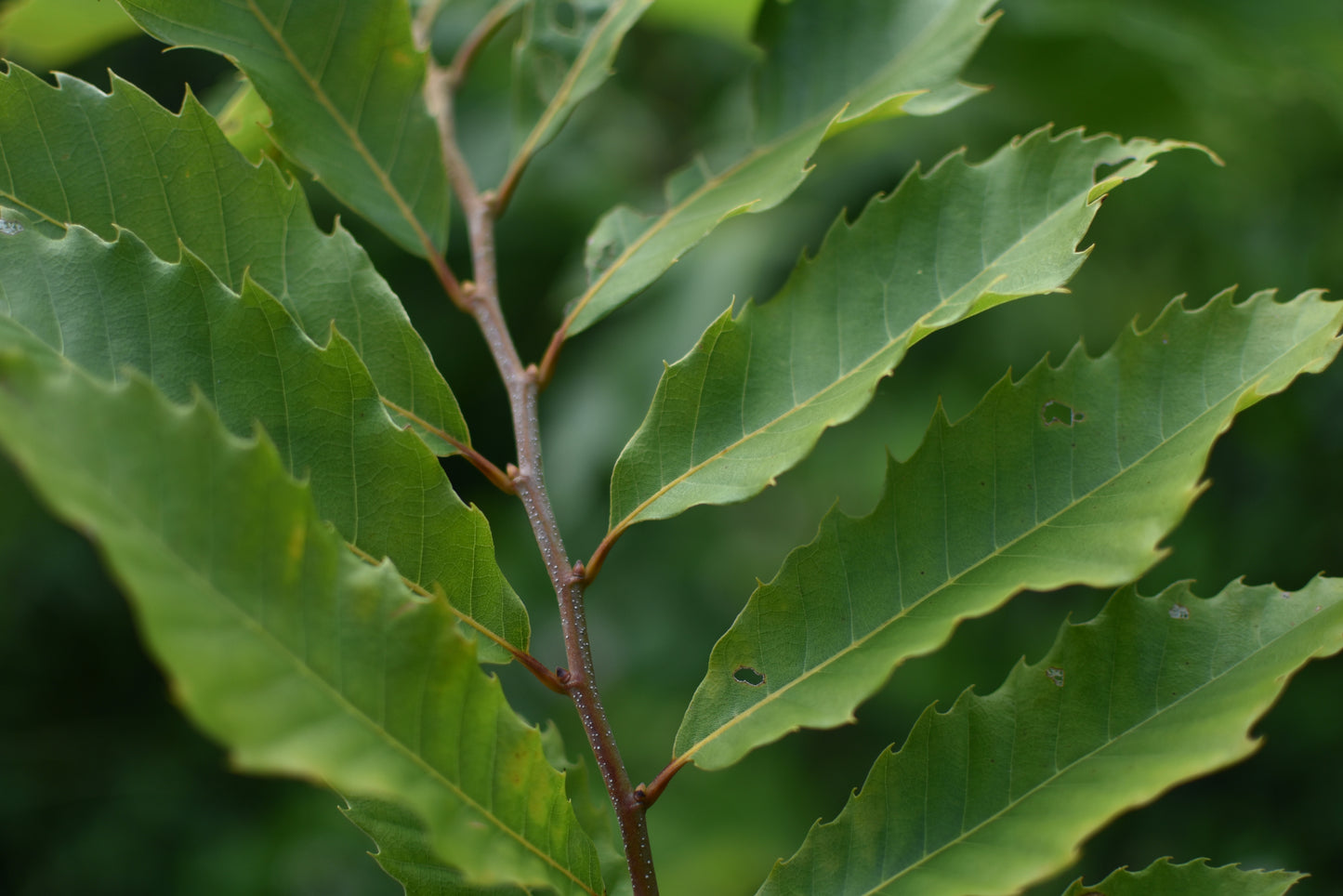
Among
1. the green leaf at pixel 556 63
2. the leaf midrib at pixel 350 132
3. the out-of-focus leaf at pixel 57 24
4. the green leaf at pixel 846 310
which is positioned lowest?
the green leaf at pixel 846 310

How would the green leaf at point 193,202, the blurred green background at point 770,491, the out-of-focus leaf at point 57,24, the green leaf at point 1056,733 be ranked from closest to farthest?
1. the green leaf at point 1056,733
2. the green leaf at point 193,202
3. the out-of-focus leaf at point 57,24
4. the blurred green background at point 770,491

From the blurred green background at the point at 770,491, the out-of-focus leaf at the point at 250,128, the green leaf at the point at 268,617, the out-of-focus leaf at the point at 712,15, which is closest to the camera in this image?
the green leaf at the point at 268,617

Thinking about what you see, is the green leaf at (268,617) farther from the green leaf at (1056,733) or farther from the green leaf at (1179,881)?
the green leaf at (1179,881)

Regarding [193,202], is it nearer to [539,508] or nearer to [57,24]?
[539,508]

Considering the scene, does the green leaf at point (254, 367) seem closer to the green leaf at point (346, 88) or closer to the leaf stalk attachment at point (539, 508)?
the leaf stalk attachment at point (539, 508)

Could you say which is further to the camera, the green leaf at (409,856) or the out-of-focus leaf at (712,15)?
the out-of-focus leaf at (712,15)

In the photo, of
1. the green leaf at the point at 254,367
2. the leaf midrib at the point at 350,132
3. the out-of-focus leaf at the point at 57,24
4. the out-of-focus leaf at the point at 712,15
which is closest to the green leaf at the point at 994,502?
the green leaf at the point at 254,367

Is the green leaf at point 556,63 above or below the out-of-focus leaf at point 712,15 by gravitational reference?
below

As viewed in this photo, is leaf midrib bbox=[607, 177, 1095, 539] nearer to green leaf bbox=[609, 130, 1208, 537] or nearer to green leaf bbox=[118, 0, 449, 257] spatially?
green leaf bbox=[609, 130, 1208, 537]
